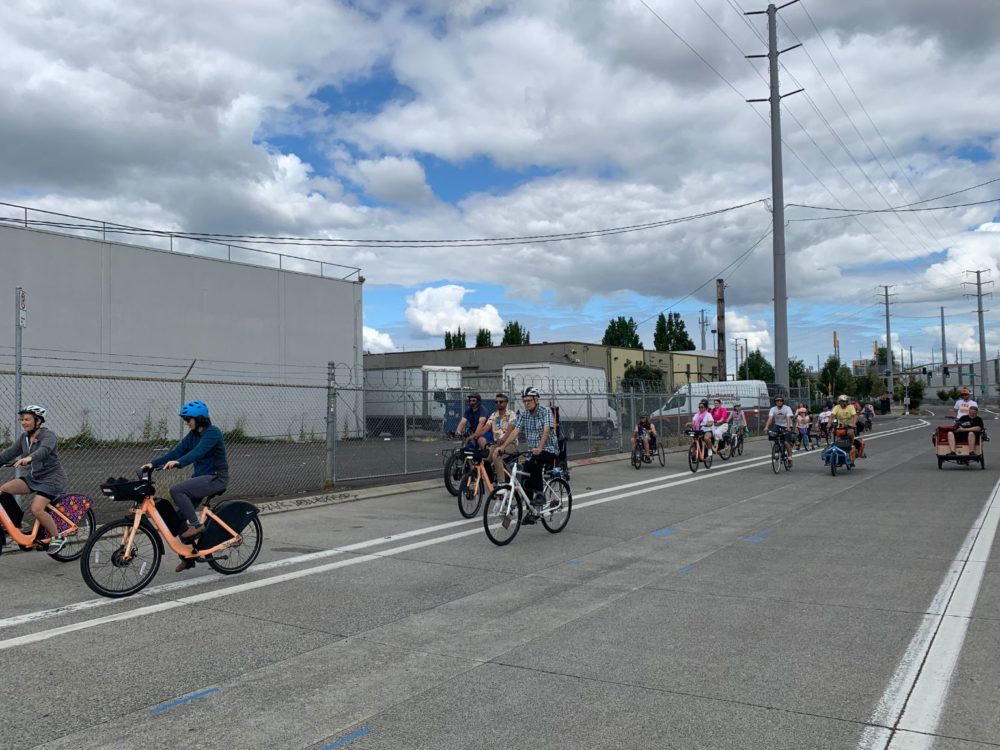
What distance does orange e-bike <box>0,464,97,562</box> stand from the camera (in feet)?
25.3

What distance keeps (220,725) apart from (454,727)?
3.95 ft

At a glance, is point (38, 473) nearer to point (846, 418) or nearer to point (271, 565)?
point (271, 565)

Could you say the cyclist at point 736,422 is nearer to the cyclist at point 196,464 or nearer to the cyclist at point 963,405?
the cyclist at point 963,405

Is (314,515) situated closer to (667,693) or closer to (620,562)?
(620,562)

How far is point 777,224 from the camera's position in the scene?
35344 mm

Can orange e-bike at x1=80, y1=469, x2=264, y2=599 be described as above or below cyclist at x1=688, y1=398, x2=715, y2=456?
below

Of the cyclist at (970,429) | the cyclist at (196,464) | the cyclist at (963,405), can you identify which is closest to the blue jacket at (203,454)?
the cyclist at (196,464)

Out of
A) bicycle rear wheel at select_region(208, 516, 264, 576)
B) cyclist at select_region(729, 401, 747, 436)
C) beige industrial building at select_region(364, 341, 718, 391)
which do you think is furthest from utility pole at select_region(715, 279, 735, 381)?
bicycle rear wheel at select_region(208, 516, 264, 576)

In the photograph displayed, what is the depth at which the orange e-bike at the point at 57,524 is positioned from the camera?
7.70 meters

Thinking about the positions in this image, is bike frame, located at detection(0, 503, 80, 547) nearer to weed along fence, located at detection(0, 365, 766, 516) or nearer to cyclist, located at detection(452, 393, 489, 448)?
weed along fence, located at detection(0, 365, 766, 516)

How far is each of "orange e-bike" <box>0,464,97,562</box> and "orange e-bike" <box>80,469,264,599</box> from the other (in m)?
0.83

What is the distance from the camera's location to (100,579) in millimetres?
6848

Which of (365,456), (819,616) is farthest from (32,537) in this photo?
(365,456)

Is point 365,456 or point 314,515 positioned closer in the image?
point 314,515
